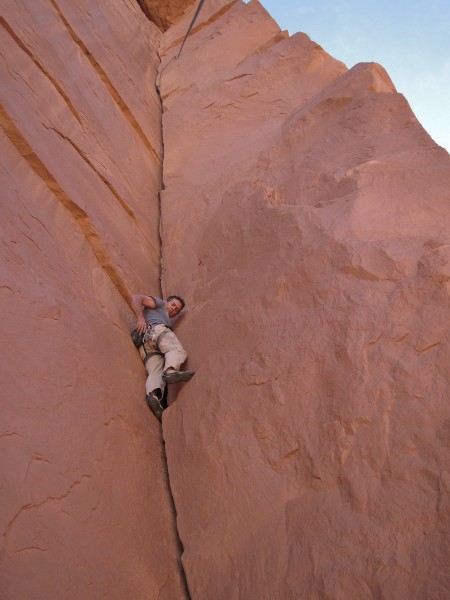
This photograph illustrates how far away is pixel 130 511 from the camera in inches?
101

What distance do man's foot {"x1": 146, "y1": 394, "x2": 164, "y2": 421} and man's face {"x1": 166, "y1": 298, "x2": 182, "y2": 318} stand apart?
0.78 m

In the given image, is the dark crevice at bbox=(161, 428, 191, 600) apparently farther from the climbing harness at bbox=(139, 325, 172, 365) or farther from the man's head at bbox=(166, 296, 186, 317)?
the man's head at bbox=(166, 296, 186, 317)

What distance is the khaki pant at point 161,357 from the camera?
129 inches

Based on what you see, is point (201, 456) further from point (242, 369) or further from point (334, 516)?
point (334, 516)

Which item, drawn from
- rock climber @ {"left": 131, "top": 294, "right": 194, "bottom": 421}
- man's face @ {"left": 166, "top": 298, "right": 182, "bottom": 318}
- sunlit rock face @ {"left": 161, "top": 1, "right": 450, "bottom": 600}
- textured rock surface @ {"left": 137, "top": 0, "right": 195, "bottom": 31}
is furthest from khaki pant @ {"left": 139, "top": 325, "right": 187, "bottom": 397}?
textured rock surface @ {"left": 137, "top": 0, "right": 195, "bottom": 31}

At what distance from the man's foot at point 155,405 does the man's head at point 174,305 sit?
2.57ft

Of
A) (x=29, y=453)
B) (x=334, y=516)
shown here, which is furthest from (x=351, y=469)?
(x=29, y=453)

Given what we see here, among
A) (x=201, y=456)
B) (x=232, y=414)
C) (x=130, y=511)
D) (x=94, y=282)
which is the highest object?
(x=94, y=282)

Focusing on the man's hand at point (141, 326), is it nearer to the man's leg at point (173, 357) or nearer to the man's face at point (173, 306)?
the man's leg at point (173, 357)

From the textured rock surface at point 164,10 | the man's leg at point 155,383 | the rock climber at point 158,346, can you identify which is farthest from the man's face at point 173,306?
the textured rock surface at point 164,10

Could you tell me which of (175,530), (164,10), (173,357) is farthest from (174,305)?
(164,10)

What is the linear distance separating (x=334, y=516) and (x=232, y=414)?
803 mm

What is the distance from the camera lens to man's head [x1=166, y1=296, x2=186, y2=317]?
3789mm

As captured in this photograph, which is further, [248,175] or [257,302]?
[248,175]
